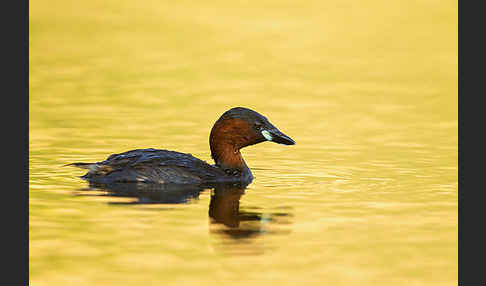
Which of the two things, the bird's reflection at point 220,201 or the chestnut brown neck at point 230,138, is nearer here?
the bird's reflection at point 220,201

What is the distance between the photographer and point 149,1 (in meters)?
32.7

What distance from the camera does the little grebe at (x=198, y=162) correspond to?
12508 millimetres

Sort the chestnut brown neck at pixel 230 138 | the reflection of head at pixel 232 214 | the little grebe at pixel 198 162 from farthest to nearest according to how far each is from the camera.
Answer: the chestnut brown neck at pixel 230 138
the little grebe at pixel 198 162
the reflection of head at pixel 232 214

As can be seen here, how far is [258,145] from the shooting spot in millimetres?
16078

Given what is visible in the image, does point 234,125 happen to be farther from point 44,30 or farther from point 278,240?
point 44,30

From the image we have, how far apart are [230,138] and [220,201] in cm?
167

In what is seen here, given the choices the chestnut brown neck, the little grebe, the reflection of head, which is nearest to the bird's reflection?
the reflection of head

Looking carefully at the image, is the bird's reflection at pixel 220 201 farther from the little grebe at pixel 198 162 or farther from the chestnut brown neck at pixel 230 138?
the chestnut brown neck at pixel 230 138

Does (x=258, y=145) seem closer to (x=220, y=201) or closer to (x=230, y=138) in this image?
(x=230, y=138)

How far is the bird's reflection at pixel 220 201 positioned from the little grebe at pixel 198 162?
0.12 metres

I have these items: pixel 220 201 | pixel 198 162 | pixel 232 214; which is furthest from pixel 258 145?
pixel 232 214

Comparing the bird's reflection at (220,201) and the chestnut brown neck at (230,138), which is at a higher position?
the chestnut brown neck at (230,138)

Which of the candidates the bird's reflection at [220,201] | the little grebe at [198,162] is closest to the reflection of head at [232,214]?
the bird's reflection at [220,201]

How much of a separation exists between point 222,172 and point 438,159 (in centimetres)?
305
